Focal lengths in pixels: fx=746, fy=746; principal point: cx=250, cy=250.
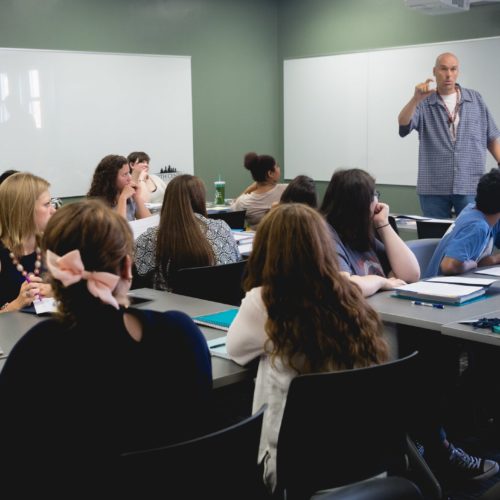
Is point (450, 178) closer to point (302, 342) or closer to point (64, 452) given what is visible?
point (302, 342)

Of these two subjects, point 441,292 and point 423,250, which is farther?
point 423,250

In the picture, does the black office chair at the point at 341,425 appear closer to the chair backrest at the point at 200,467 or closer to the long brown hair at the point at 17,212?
the chair backrest at the point at 200,467

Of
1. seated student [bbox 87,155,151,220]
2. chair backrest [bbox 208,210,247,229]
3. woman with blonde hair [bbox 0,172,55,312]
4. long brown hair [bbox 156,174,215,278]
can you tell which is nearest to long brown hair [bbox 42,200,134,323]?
woman with blonde hair [bbox 0,172,55,312]

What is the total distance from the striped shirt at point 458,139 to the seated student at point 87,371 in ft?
15.8

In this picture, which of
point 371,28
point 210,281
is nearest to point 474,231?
point 210,281

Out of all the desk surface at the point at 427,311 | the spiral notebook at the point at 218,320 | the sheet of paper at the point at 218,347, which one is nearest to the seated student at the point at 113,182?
the spiral notebook at the point at 218,320

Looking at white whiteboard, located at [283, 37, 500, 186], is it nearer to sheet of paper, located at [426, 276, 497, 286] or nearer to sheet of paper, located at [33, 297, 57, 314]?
sheet of paper, located at [426, 276, 497, 286]

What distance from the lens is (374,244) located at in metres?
3.28

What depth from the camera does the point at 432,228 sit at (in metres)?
5.17

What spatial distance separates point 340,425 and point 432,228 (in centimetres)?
362

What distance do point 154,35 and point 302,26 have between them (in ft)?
Result: 5.74

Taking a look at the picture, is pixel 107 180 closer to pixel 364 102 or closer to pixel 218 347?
pixel 218 347

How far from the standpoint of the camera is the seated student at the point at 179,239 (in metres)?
3.40

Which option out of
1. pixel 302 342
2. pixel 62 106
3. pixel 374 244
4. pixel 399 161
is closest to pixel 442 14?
pixel 399 161
